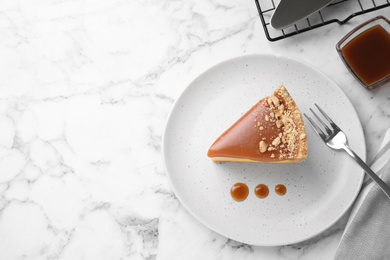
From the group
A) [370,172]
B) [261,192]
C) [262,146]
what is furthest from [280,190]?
[370,172]

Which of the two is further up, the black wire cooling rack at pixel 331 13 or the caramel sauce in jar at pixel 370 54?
the black wire cooling rack at pixel 331 13

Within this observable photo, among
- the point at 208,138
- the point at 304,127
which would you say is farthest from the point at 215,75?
the point at 304,127

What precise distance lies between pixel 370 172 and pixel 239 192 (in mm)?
Result: 433

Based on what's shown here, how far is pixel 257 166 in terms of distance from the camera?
1.71 meters

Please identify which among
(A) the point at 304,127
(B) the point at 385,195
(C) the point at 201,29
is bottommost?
(B) the point at 385,195

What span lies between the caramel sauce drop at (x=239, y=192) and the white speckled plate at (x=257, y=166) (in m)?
0.01

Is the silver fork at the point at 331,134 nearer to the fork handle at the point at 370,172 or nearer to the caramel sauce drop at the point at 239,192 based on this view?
the fork handle at the point at 370,172

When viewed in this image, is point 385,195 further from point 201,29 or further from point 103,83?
point 103,83

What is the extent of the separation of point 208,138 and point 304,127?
0.33 meters

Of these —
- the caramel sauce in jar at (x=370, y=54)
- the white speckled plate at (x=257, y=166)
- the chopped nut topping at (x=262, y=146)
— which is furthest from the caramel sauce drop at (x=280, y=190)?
the caramel sauce in jar at (x=370, y=54)

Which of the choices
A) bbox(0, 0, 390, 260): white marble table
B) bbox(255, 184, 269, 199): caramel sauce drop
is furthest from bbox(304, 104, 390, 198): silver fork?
bbox(255, 184, 269, 199): caramel sauce drop

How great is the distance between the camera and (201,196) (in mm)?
1699

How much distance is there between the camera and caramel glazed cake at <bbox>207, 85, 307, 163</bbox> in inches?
63.1

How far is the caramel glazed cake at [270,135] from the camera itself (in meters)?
1.60
